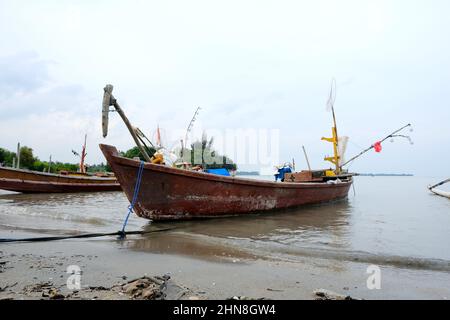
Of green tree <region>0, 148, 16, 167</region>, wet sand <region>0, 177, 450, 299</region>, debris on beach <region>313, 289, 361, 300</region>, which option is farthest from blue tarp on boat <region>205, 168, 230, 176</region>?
green tree <region>0, 148, 16, 167</region>

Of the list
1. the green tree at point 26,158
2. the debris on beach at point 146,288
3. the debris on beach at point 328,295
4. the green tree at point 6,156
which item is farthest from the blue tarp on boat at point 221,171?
the green tree at point 6,156

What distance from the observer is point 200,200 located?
7824 mm

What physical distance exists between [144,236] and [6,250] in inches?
86.4

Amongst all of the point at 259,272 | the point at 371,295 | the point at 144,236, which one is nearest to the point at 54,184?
the point at 144,236

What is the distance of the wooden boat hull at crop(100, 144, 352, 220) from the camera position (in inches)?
279

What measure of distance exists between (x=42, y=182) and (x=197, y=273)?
16.3 m

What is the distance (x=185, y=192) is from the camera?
24.8 feet

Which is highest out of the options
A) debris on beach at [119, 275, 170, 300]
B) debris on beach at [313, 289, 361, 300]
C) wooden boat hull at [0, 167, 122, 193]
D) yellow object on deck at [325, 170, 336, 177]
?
yellow object on deck at [325, 170, 336, 177]

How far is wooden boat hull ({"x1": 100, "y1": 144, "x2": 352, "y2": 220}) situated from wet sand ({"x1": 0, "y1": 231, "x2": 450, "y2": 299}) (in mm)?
1993

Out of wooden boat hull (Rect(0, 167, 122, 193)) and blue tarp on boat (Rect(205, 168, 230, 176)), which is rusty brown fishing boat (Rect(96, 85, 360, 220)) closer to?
blue tarp on boat (Rect(205, 168, 230, 176))

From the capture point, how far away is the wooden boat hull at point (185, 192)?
23.3 ft

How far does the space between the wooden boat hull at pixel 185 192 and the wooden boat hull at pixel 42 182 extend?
1211 centimetres

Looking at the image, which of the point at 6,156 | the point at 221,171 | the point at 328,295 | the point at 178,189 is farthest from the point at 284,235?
the point at 6,156
